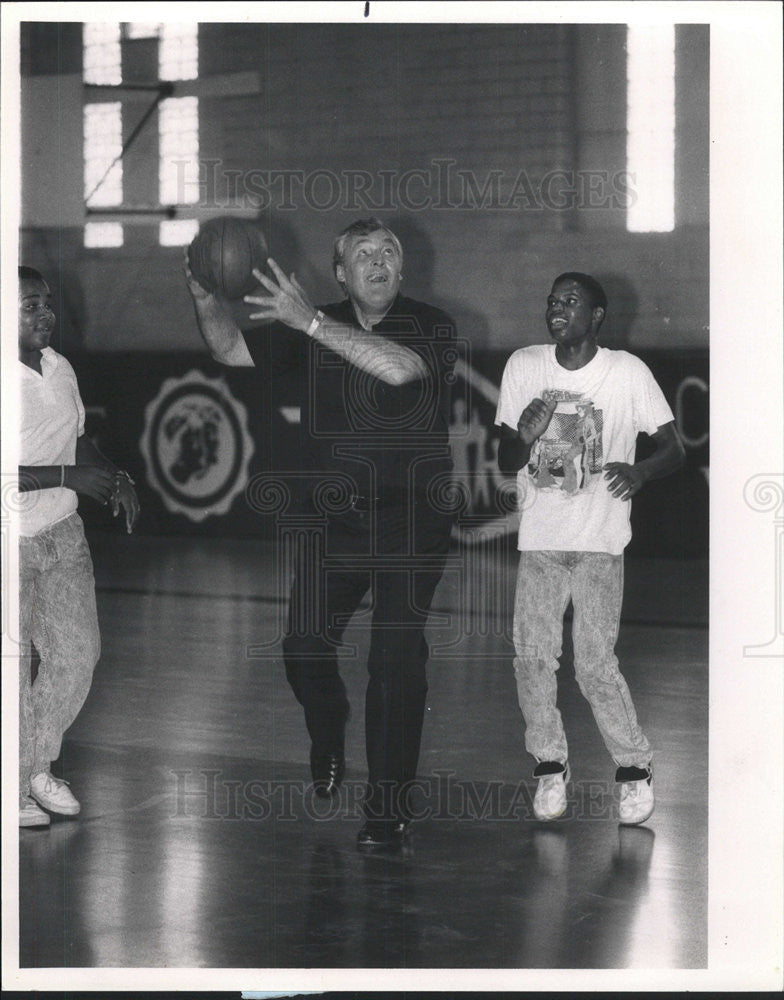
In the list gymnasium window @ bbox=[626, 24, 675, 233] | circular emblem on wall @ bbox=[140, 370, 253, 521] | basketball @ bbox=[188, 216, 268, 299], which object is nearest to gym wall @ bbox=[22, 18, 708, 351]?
circular emblem on wall @ bbox=[140, 370, 253, 521]

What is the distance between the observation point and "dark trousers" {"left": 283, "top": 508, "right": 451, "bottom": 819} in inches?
A: 175

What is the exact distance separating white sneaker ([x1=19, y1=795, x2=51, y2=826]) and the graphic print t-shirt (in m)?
1.81

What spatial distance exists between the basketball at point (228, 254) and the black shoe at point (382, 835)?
5.64ft

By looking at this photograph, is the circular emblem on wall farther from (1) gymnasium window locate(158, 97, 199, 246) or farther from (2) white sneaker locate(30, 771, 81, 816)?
(2) white sneaker locate(30, 771, 81, 816)

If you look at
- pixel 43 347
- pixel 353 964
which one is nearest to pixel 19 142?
pixel 43 347

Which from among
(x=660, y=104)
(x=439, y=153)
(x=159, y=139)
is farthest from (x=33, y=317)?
(x=159, y=139)

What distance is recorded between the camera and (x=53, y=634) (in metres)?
4.55

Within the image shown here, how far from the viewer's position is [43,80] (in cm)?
439

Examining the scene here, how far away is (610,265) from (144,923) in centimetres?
580

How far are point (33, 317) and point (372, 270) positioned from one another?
1.07 metres

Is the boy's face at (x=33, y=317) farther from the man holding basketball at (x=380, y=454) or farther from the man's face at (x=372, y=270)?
the man's face at (x=372, y=270)

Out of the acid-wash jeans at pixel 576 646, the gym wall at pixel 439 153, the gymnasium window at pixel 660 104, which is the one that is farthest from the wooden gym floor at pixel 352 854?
the gym wall at pixel 439 153

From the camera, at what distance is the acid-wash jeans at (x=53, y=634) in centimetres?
445

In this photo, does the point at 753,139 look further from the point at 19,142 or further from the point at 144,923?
the point at 144,923
